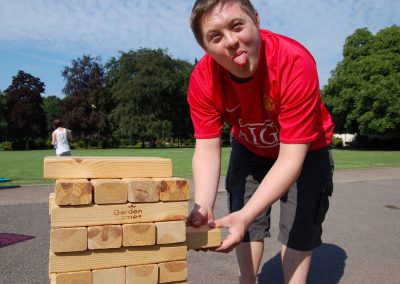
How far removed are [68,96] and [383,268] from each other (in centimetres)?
5977

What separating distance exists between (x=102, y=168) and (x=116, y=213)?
21cm

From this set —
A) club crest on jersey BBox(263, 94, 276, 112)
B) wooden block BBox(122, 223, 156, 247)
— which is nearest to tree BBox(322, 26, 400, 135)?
club crest on jersey BBox(263, 94, 276, 112)

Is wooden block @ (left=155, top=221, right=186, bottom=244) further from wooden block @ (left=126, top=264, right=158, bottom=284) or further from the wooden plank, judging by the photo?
wooden block @ (left=126, top=264, right=158, bottom=284)

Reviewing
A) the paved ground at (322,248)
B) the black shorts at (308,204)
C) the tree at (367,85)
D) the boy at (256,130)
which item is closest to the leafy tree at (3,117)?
the tree at (367,85)

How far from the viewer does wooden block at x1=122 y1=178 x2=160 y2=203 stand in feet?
6.02

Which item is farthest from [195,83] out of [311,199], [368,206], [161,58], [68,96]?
[68,96]

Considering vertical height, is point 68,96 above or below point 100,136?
above

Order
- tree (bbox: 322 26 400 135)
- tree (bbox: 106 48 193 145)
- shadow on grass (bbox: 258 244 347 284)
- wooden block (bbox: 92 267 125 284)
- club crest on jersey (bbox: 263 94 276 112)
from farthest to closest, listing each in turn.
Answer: tree (bbox: 106 48 193 145)
tree (bbox: 322 26 400 135)
shadow on grass (bbox: 258 244 347 284)
club crest on jersey (bbox: 263 94 276 112)
wooden block (bbox: 92 267 125 284)

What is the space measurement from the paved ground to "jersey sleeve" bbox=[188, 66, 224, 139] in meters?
1.82

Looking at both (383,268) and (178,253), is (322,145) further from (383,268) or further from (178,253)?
(383,268)

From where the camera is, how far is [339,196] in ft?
28.6

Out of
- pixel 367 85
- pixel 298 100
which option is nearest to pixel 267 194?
pixel 298 100

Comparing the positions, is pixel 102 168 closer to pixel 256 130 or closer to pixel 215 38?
pixel 215 38

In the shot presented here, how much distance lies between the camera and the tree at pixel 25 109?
57.3 meters
